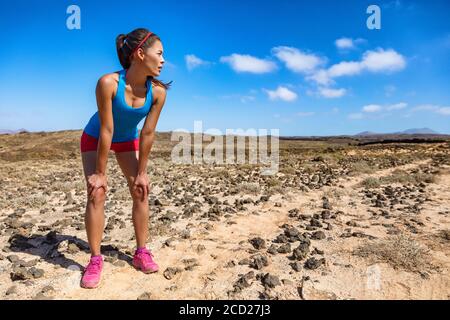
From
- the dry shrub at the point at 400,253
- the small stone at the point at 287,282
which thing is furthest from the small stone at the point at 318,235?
the small stone at the point at 287,282

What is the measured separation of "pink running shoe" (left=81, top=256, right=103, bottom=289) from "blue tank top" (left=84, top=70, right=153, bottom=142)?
4.44 ft

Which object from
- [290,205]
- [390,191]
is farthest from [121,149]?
[390,191]

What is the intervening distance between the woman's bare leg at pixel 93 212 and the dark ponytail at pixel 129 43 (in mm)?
1056

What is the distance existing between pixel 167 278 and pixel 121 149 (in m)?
1.56

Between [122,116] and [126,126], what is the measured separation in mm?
185

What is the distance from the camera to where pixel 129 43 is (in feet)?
11.9

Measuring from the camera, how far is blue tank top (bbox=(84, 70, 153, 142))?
3.58 m

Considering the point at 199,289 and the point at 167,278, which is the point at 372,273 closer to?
the point at 199,289

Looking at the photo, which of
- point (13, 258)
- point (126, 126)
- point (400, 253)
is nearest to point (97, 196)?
point (126, 126)

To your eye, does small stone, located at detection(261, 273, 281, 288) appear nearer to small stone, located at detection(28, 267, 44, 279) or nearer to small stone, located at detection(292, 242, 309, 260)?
small stone, located at detection(292, 242, 309, 260)

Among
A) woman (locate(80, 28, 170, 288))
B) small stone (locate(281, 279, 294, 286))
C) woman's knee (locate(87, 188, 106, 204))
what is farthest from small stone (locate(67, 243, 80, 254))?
small stone (locate(281, 279, 294, 286))

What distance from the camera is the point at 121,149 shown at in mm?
4121

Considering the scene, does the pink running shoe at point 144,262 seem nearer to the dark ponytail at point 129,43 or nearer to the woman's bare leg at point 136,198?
the woman's bare leg at point 136,198

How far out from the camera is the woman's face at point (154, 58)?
359cm
